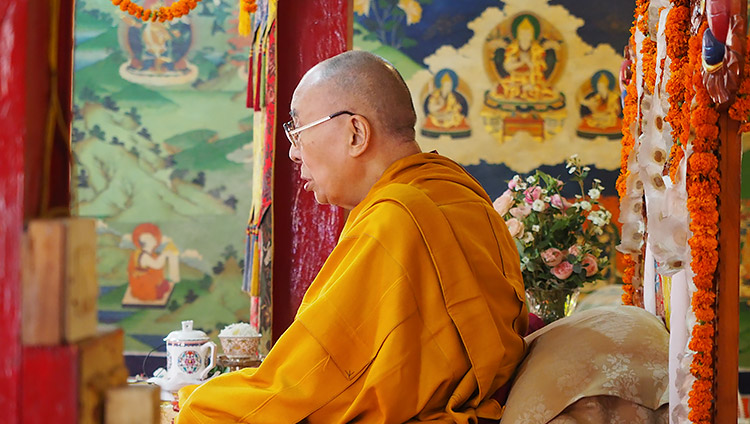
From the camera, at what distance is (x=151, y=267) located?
7.67 metres

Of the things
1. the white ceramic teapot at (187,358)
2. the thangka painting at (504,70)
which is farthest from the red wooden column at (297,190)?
the thangka painting at (504,70)

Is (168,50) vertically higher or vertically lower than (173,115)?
higher

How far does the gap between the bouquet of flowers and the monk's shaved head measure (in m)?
1.07

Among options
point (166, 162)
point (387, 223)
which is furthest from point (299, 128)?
point (166, 162)

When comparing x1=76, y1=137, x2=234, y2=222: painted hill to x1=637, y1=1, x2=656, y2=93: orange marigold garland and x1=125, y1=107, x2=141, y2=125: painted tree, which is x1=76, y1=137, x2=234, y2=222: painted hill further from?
x1=637, y1=1, x2=656, y2=93: orange marigold garland

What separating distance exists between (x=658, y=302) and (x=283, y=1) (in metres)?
2.14

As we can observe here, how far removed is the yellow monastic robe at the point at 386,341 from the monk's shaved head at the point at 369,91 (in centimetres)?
37

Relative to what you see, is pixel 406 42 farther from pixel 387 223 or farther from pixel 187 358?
pixel 387 223

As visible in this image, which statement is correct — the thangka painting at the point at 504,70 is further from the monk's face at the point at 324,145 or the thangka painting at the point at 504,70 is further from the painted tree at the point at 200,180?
the monk's face at the point at 324,145

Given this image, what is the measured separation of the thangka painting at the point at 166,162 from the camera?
7.61m

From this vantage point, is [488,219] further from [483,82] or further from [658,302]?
[483,82]

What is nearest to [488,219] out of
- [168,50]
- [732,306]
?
[732,306]

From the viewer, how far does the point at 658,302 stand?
2393 mm

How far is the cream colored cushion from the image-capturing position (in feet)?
5.90
